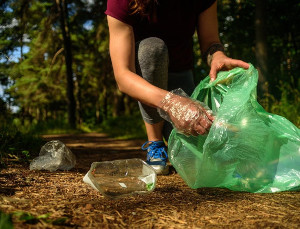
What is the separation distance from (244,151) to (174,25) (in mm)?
1124

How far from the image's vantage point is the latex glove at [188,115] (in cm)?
135

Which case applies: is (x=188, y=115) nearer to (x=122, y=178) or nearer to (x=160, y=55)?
(x=122, y=178)

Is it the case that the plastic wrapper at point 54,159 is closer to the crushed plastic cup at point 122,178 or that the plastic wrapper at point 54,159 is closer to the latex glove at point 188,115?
the crushed plastic cup at point 122,178

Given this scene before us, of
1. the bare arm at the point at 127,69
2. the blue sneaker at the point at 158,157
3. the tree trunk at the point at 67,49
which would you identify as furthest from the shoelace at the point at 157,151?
the tree trunk at the point at 67,49

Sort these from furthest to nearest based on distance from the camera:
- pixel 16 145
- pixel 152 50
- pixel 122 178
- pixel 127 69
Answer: pixel 16 145, pixel 152 50, pixel 127 69, pixel 122 178

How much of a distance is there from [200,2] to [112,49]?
0.82 metres

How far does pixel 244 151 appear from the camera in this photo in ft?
4.66

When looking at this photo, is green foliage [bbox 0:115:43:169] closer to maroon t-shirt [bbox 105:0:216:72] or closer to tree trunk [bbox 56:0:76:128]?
maroon t-shirt [bbox 105:0:216:72]

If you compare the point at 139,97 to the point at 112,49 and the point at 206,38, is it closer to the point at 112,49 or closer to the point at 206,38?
the point at 112,49

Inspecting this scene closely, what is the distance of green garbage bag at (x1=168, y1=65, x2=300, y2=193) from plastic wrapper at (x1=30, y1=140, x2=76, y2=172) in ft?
2.81

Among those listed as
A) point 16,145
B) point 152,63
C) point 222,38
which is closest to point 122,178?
point 152,63

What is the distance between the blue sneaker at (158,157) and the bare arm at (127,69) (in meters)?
0.51

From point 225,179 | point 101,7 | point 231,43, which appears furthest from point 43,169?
point 231,43

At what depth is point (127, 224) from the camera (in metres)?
1.00
